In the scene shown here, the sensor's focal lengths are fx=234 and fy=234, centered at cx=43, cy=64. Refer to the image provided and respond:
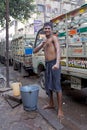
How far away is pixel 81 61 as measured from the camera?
5457 millimetres

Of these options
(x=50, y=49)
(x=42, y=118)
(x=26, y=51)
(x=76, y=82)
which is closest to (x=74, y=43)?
(x=50, y=49)

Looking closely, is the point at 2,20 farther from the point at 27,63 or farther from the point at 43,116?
the point at 43,116

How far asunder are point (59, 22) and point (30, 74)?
6.32 m

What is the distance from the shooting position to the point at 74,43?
565 cm

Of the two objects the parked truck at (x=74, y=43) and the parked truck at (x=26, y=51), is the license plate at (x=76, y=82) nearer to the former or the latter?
the parked truck at (x=74, y=43)

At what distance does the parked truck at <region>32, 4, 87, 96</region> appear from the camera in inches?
211

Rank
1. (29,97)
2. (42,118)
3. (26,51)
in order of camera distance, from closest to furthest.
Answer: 1. (42,118)
2. (29,97)
3. (26,51)

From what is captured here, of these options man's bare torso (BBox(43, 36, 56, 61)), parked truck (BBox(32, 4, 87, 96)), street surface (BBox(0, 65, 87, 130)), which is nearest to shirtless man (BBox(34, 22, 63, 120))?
man's bare torso (BBox(43, 36, 56, 61))

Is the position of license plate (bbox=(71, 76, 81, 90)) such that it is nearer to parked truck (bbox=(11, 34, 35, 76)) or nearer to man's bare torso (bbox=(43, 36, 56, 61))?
man's bare torso (bbox=(43, 36, 56, 61))

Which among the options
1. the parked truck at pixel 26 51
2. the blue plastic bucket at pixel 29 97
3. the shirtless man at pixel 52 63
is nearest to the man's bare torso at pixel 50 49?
the shirtless man at pixel 52 63

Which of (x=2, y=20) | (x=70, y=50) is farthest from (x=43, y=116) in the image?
(x=2, y=20)

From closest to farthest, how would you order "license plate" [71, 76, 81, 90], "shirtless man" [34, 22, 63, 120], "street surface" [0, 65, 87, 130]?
1. "street surface" [0, 65, 87, 130]
2. "shirtless man" [34, 22, 63, 120]
3. "license plate" [71, 76, 81, 90]

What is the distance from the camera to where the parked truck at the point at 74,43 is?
5363 mm

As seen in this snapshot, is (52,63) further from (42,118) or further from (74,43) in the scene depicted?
(42,118)
